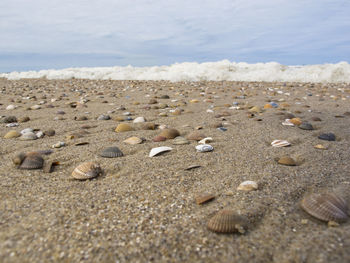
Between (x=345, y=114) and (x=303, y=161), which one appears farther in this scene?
(x=345, y=114)

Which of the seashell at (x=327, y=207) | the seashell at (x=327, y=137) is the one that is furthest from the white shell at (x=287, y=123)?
the seashell at (x=327, y=207)

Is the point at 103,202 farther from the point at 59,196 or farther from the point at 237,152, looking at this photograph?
the point at 237,152

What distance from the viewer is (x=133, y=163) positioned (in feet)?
7.41

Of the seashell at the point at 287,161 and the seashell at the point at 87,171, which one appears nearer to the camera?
the seashell at the point at 87,171

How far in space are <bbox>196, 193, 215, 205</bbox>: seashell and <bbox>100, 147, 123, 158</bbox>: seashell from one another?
3.37ft

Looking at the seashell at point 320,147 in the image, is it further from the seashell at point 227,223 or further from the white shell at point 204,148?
the seashell at point 227,223

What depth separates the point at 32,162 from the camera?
7.13 ft

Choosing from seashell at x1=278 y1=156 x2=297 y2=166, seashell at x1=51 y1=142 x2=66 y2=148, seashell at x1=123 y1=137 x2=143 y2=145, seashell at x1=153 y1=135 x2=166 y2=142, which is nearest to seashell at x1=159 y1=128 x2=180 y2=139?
seashell at x1=153 y1=135 x2=166 y2=142

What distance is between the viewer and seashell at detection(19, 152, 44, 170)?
2.14 meters

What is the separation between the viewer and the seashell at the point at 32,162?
84.3 inches

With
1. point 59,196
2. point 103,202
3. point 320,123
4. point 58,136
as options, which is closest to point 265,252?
point 103,202

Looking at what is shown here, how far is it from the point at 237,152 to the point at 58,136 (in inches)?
81.3

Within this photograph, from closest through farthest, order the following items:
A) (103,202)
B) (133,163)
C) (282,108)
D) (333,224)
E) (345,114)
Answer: (333,224), (103,202), (133,163), (345,114), (282,108)

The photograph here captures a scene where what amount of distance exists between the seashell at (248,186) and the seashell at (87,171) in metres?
1.04
